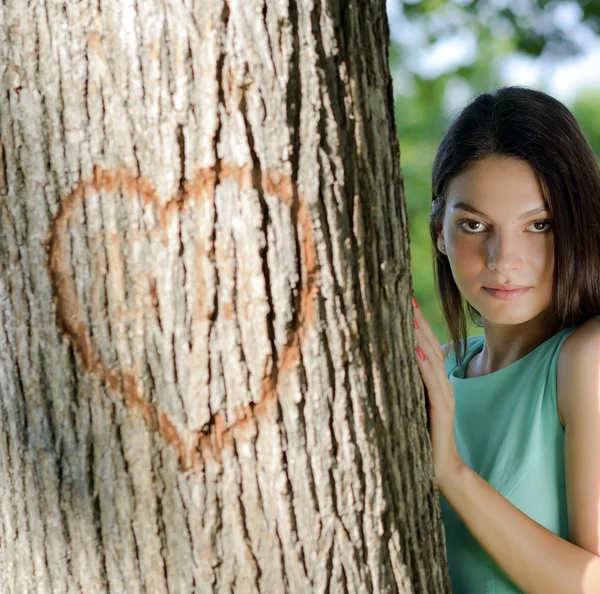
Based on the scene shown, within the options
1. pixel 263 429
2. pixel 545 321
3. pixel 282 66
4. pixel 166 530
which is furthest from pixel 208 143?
pixel 545 321

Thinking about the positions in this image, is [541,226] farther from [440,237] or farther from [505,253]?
[440,237]

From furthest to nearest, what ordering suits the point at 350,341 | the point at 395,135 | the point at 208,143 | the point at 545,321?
the point at 545,321
the point at 395,135
the point at 350,341
the point at 208,143

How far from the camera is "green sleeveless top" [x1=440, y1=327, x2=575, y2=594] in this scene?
1729mm

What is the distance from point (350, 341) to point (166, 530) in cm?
38

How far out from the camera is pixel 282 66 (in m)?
1.03

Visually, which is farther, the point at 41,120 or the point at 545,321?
the point at 545,321

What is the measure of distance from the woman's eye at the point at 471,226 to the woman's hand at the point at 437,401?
44 cm

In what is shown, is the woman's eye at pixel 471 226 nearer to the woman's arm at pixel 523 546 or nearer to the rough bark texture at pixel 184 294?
the woman's arm at pixel 523 546

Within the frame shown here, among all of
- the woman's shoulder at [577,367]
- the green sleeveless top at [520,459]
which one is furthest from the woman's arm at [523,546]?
the woman's shoulder at [577,367]

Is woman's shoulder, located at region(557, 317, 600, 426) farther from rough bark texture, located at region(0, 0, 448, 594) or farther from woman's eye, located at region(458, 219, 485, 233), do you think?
rough bark texture, located at region(0, 0, 448, 594)

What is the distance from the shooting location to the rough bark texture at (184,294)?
3.31 ft

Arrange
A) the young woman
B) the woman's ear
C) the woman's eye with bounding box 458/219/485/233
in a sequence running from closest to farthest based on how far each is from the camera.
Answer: the young woman
the woman's eye with bounding box 458/219/485/233
the woman's ear

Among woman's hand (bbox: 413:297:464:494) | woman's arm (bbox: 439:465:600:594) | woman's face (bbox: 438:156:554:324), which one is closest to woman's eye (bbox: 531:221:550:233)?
woman's face (bbox: 438:156:554:324)

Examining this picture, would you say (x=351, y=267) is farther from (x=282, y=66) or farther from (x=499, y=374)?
(x=499, y=374)
